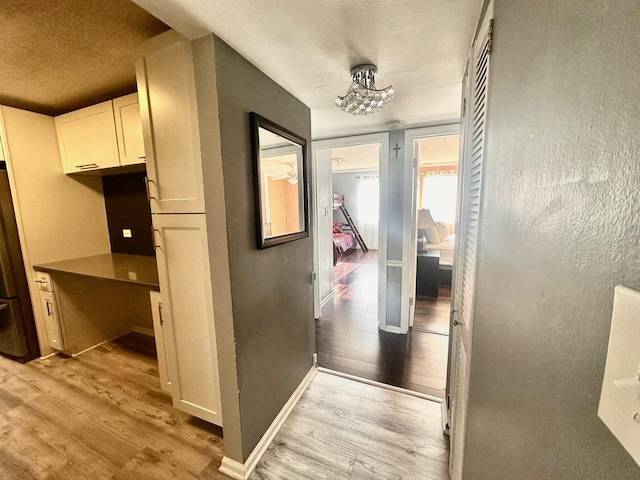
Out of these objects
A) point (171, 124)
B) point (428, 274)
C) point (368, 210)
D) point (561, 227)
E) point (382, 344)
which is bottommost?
point (382, 344)

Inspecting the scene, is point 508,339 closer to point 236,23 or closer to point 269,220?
point 269,220

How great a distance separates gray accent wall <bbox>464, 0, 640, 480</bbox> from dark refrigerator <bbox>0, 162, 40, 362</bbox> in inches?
135

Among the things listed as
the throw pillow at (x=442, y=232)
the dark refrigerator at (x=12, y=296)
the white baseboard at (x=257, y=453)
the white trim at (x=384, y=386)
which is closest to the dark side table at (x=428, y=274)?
the throw pillow at (x=442, y=232)

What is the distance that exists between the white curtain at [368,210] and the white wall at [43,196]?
6.12 meters

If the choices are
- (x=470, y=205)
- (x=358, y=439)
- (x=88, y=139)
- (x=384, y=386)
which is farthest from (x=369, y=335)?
(x=88, y=139)

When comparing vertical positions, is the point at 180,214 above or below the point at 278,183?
below

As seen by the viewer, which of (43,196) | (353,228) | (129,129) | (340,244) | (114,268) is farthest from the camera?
(353,228)

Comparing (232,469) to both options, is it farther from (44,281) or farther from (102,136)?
(102,136)

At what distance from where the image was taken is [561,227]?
1.22 ft

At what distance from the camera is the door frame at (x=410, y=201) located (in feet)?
7.88

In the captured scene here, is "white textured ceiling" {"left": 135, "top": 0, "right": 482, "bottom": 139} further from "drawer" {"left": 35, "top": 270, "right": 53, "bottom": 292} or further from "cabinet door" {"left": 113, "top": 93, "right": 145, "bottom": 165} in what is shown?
"drawer" {"left": 35, "top": 270, "right": 53, "bottom": 292}

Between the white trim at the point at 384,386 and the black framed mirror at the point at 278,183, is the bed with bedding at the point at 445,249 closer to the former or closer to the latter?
the white trim at the point at 384,386

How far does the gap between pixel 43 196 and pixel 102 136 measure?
888 millimetres

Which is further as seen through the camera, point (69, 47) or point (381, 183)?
point (381, 183)
